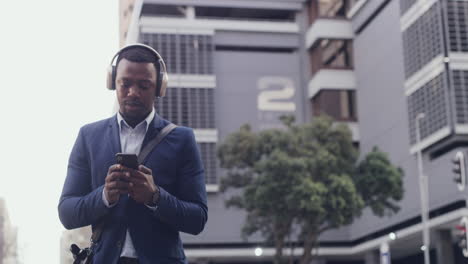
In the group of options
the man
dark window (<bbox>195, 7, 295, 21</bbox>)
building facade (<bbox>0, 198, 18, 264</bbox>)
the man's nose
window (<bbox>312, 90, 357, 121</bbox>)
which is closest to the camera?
the man

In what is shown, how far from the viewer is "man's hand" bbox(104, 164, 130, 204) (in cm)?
320

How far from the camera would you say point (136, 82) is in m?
3.57

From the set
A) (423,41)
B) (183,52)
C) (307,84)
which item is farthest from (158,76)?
(307,84)

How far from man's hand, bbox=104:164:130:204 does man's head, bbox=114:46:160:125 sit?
41 cm

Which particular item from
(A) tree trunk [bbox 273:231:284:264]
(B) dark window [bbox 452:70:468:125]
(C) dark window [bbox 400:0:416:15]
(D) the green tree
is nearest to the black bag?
(D) the green tree

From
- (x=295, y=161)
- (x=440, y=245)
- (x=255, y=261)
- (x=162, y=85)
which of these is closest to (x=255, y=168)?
(x=295, y=161)

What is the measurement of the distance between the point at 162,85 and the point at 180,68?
5247 cm

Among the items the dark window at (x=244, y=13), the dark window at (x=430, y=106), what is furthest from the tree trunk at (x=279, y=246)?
the dark window at (x=244, y=13)

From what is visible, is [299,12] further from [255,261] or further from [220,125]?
[255,261]

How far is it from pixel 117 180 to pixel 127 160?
90 mm

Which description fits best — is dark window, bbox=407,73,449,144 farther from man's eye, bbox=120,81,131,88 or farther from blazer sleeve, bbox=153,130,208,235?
man's eye, bbox=120,81,131,88

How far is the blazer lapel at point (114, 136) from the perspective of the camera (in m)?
3.57

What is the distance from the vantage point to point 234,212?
57250 millimetres

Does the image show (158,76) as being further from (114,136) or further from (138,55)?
(114,136)
